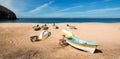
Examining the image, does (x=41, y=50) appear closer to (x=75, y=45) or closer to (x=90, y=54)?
(x=75, y=45)

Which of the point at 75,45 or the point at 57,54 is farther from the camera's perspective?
the point at 75,45

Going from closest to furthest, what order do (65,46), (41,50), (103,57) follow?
(103,57) → (41,50) → (65,46)

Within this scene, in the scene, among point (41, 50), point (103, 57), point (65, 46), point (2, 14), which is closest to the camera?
point (103, 57)

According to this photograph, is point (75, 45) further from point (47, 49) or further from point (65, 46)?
point (47, 49)

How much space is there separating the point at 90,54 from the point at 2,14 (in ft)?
295

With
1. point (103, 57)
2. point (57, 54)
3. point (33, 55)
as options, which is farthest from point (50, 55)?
point (103, 57)

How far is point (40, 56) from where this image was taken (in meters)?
12.4

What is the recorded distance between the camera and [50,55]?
503 inches

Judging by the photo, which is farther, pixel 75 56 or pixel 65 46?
pixel 65 46

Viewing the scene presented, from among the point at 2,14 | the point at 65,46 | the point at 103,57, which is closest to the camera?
the point at 103,57

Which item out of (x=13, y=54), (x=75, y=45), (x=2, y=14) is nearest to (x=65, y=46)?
(x=75, y=45)

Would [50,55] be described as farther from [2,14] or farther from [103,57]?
[2,14]

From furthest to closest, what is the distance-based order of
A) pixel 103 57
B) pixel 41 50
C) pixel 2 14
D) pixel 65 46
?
pixel 2 14, pixel 65 46, pixel 41 50, pixel 103 57

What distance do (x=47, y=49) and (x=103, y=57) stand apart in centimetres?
583
